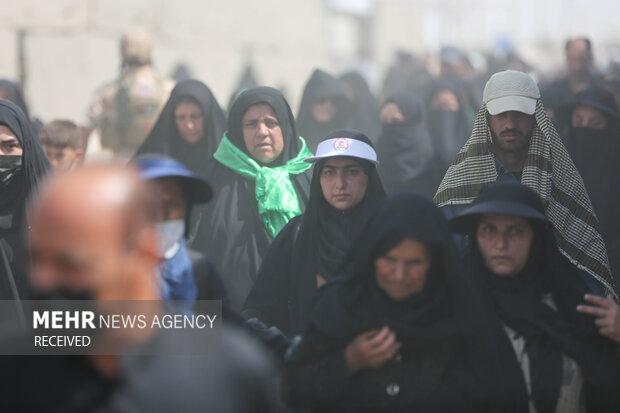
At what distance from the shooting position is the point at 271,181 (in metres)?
4.86

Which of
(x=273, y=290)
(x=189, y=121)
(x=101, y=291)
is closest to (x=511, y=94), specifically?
(x=273, y=290)

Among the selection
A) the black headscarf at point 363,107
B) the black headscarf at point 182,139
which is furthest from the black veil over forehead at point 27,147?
the black headscarf at point 363,107

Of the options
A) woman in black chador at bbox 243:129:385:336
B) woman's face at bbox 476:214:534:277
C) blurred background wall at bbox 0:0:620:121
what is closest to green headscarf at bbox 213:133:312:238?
woman in black chador at bbox 243:129:385:336

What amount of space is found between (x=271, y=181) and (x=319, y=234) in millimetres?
1104

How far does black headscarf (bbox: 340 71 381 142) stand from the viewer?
350 inches

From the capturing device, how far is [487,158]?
156 inches

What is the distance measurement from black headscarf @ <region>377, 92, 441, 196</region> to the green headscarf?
2.13m

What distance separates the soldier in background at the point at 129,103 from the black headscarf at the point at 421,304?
5.03 meters

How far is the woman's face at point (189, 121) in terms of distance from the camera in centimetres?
589

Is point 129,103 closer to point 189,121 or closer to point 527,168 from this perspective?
point 189,121

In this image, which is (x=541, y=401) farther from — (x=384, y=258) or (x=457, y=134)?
(x=457, y=134)

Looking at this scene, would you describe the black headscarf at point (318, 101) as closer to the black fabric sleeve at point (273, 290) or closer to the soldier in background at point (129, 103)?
the soldier in background at point (129, 103)

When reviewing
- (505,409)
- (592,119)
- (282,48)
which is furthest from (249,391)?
(282,48)

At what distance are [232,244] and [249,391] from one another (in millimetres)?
2822
